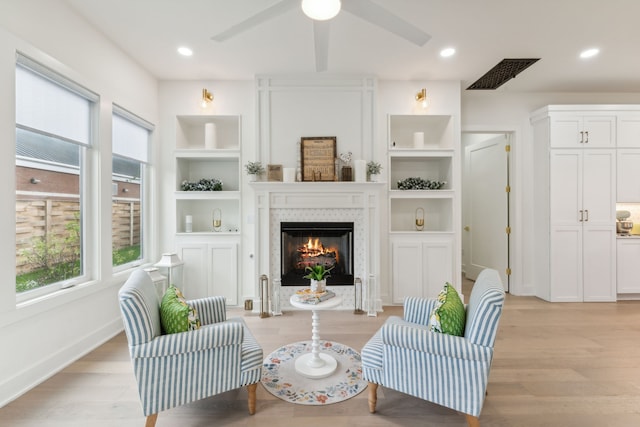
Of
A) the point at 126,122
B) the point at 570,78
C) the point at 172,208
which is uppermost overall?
the point at 570,78

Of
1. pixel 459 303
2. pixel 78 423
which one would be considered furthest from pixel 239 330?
pixel 459 303

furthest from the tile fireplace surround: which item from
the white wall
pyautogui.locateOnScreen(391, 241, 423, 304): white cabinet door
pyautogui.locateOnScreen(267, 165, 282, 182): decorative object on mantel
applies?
the white wall

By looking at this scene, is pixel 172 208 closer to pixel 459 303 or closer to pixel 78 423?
pixel 78 423

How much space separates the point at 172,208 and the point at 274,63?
2.28 m

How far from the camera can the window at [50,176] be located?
2.15 metres

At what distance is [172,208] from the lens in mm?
3883

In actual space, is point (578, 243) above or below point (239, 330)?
above

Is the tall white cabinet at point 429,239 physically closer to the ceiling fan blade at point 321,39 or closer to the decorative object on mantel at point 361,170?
the decorative object on mantel at point 361,170

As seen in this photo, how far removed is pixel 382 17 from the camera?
2.04 metres

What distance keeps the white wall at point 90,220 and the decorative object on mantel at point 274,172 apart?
1.66m

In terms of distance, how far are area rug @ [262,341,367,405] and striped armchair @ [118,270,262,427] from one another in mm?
298

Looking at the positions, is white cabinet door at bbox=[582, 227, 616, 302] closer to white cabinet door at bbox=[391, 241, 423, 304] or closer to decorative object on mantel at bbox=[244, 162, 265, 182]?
white cabinet door at bbox=[391, 241, 423, 304]

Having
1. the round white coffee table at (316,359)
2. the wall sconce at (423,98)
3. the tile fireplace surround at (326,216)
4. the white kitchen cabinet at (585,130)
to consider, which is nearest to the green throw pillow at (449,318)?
the round white coffee table at (316,359)

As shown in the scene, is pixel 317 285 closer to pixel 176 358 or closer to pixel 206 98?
pixel 176 358
